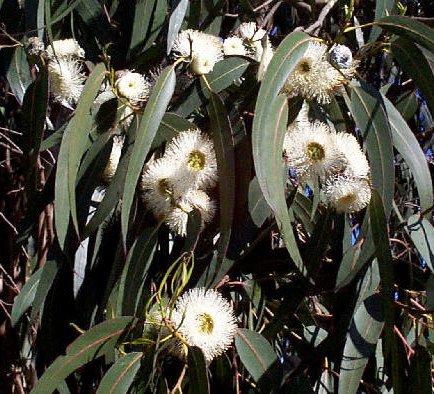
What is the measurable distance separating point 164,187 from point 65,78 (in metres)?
0.33

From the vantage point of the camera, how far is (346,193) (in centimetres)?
111

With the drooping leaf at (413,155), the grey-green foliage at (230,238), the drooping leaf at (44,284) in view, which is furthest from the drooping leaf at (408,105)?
the drooping leaf at (44,284)

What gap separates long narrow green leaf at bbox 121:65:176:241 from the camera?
0.97 meters

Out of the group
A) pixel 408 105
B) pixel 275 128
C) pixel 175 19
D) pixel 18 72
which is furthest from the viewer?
pixel 408 105

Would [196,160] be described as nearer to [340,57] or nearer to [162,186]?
[162,186]

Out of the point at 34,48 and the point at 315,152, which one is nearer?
the point at 315,152

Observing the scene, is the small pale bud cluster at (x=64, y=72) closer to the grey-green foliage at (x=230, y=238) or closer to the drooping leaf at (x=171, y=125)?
the grey-green foliage at (x=230, y=238)

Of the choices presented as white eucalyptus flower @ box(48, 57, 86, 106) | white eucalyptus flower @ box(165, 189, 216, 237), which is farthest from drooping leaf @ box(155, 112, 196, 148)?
white eucalyptus flower @ box(48, 57, 86, 106)

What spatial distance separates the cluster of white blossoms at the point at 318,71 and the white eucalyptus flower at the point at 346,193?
14cm

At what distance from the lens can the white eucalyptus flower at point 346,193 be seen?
111 cm

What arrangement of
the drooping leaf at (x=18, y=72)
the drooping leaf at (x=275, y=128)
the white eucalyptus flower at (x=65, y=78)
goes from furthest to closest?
the drooping leaf at (x=18, y=72)
the white eucalyptus flower at (x=65, y=78)
the drooping leaf at (x=275, y=128)

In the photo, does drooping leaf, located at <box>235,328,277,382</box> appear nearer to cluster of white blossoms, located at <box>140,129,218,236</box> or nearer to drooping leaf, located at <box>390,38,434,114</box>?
cluster of white blossoms, located at <box>140,129,218,236</box>

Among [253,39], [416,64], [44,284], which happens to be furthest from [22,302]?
[416,64]

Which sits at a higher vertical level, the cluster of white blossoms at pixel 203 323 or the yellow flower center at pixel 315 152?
the yellow flower center at pixel 315 152
